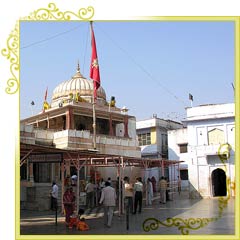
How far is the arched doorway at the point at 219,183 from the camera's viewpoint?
24033 millimetres

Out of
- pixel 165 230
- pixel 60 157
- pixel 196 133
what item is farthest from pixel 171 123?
pixel 165 230

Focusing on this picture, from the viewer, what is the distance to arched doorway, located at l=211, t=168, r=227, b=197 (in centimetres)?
2403

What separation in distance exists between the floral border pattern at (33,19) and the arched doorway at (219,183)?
1750 cm

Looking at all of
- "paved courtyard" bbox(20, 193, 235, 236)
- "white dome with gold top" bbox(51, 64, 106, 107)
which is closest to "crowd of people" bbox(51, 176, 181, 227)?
"paved courtyard" bbox(20, 193, 235, 236)

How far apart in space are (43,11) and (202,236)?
5.56m

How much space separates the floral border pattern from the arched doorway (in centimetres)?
1750

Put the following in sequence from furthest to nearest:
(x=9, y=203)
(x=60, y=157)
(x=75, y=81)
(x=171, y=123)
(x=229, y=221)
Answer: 1. (x=171, y=123)
2. (x=75, y=81)
3. (x=60, y=157)
4. (x=229, y=221)
5. (x=9, y=203)

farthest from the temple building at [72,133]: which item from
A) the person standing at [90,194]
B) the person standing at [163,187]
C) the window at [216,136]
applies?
the window at [216,136]

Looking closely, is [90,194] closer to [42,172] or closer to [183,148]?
[42,172]

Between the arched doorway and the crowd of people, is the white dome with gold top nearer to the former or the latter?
the crowd of people

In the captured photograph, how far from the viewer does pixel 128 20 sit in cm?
835

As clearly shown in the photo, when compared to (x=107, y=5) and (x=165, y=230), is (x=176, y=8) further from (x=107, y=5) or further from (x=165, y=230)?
(x=165, y=230)

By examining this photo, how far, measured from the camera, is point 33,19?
331 inches

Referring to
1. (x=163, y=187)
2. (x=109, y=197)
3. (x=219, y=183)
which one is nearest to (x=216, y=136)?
(x=219, y=183)
